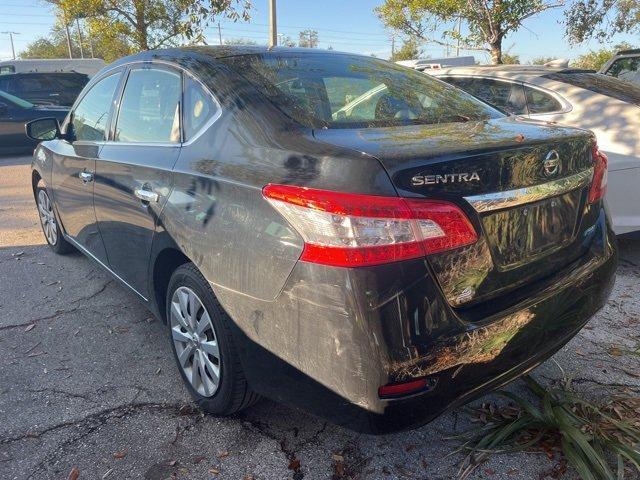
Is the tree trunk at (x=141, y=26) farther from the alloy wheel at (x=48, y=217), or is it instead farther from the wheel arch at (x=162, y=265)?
the wheel arch at (x=162, y=265)

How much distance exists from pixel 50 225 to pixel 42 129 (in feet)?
3.12

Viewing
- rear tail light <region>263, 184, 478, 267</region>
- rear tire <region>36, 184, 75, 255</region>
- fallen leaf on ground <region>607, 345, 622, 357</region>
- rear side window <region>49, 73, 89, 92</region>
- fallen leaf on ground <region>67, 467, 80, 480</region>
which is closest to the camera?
rear tail light <region>263, 184, 478, 267</region>

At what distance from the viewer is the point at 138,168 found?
2.71 metres

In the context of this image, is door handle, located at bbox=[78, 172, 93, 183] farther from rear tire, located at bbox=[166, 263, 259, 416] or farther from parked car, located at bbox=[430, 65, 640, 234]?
parked car, located at bbox=[430, 65, 640, 234]

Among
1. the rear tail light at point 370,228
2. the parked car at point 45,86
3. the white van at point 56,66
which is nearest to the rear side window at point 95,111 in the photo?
the rear tail light at point 370,228

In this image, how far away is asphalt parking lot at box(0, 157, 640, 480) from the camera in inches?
86.2

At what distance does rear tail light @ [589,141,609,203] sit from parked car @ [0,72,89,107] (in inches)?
531

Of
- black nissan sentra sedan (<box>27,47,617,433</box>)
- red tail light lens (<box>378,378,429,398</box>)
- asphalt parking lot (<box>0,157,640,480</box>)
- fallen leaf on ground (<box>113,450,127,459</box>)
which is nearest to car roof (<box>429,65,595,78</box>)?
asphalt parking lot (<box>0,157,640,480</box>)

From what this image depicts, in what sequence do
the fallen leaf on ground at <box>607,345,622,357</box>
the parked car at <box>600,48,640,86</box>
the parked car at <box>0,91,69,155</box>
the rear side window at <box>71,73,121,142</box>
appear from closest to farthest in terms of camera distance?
the fallen leaf on ground at <box>607,345,622,357</box> < the rear side window at <box>71,73,121,142</box> < the parked car at <box>600,48,640,86</box> < the parked car at <box>0,91,69,155</box>

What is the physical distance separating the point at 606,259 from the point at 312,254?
1.47 meters

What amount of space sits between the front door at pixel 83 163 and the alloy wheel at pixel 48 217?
538 millimetres

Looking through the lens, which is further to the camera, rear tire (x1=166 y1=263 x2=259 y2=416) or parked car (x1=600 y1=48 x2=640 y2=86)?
parked car (x1=600 y1=48 x2=640 y2=86)

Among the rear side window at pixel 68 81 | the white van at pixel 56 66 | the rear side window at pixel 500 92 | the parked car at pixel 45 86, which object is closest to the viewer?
the rear side window at pixel 500 92

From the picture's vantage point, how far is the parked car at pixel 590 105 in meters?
4.04
